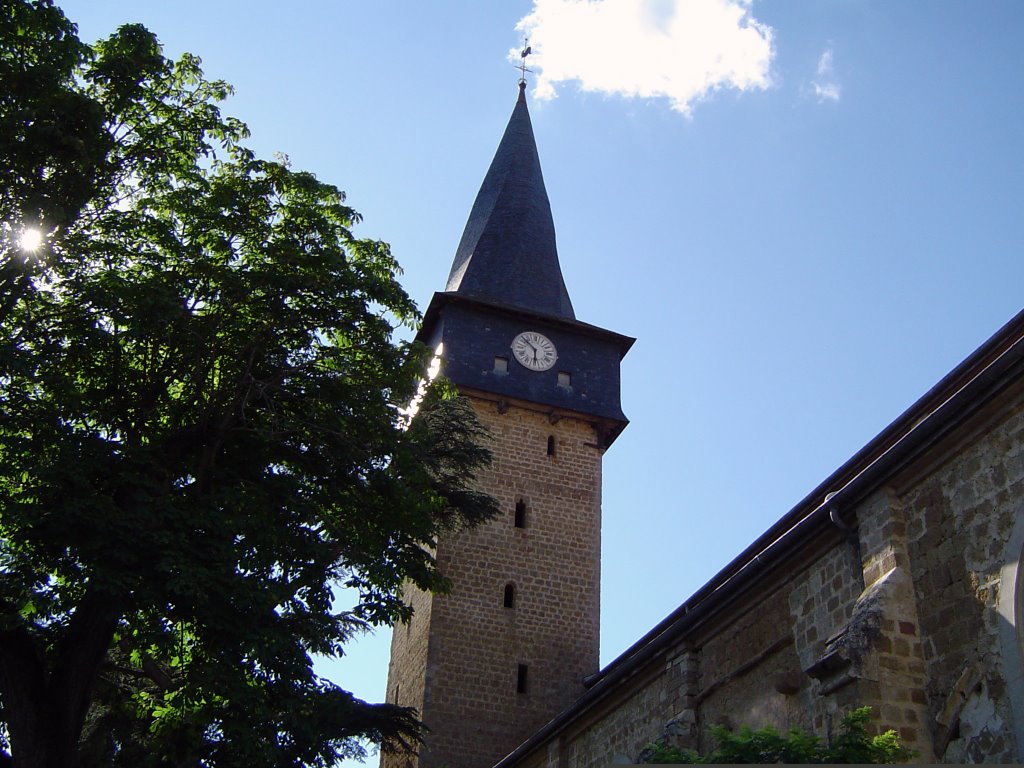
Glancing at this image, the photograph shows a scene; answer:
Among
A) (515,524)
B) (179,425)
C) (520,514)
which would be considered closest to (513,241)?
(520,514)

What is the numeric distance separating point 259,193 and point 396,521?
3969 millimetres

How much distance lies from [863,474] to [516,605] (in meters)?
13.5

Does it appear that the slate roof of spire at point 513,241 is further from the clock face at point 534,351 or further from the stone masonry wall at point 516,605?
the stone masonry wall at point 516,605

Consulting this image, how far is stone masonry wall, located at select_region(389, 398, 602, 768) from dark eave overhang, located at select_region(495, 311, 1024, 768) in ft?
9.29

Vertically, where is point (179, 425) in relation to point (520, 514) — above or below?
below

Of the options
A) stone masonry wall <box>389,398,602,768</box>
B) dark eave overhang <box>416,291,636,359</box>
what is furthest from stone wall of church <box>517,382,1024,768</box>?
dark eave overhang <box>416,291,636,359</box>

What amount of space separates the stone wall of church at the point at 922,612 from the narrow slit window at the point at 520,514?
12.1m

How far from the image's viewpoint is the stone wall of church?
8734 mm

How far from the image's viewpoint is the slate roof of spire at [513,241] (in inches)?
1088

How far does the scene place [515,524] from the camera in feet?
79.1

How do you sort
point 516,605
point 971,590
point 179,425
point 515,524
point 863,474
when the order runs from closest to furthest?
point 971,590, point 863,474, point 179,425, point 516,605, point 515,524

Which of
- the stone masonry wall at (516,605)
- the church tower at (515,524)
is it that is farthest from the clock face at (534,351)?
the stone masonry wall at (516,605)

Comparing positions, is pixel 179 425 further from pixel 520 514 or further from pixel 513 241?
pixel 513 241

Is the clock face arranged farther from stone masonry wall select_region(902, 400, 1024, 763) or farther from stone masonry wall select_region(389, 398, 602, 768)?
stone masonry wall select_region(902, 400, 1024, 763)
